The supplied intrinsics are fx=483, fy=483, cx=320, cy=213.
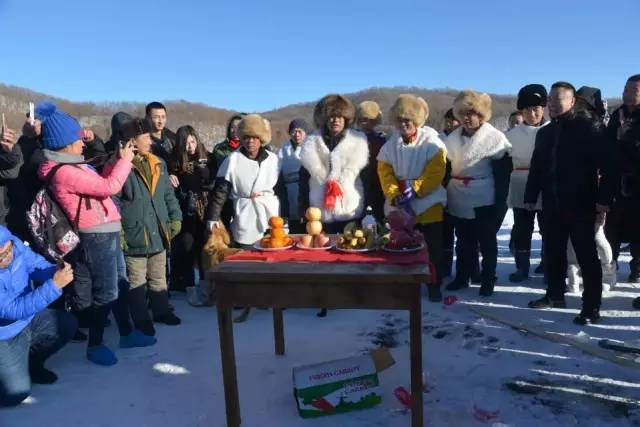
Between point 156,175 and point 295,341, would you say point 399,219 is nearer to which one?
point 295,341

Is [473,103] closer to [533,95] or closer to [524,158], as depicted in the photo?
[533,95]

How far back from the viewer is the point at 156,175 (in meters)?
4.01

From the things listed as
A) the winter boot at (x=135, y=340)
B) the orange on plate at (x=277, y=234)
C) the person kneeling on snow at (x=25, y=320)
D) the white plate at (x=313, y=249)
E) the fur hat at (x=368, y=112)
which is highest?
the fur hat at (x=368, y=112)

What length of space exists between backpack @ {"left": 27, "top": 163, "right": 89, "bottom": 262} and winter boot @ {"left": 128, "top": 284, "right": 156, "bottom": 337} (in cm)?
73

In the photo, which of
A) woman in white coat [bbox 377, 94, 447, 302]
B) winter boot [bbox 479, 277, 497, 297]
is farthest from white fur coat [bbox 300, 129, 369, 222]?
winter boot [bbox 479, 277, 497, 297]

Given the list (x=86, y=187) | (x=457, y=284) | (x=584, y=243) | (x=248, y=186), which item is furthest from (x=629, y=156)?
(x=86, y=187)

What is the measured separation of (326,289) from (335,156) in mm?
2042

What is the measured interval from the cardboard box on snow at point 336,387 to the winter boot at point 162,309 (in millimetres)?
1898

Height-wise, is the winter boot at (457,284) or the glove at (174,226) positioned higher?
the glove at (174,226)

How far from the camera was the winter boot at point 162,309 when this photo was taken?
4.22 m

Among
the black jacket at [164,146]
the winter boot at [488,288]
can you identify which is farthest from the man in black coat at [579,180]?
the black jacket at [164,146]

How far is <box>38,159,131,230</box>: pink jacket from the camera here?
3213 millimetres

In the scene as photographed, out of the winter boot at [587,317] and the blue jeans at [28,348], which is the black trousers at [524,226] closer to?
the winter boot at [587,317]

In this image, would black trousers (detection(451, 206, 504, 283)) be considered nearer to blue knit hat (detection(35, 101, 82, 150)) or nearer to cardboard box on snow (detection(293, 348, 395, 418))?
cardboard box on snow (detection(293, 348, 395, 418))
